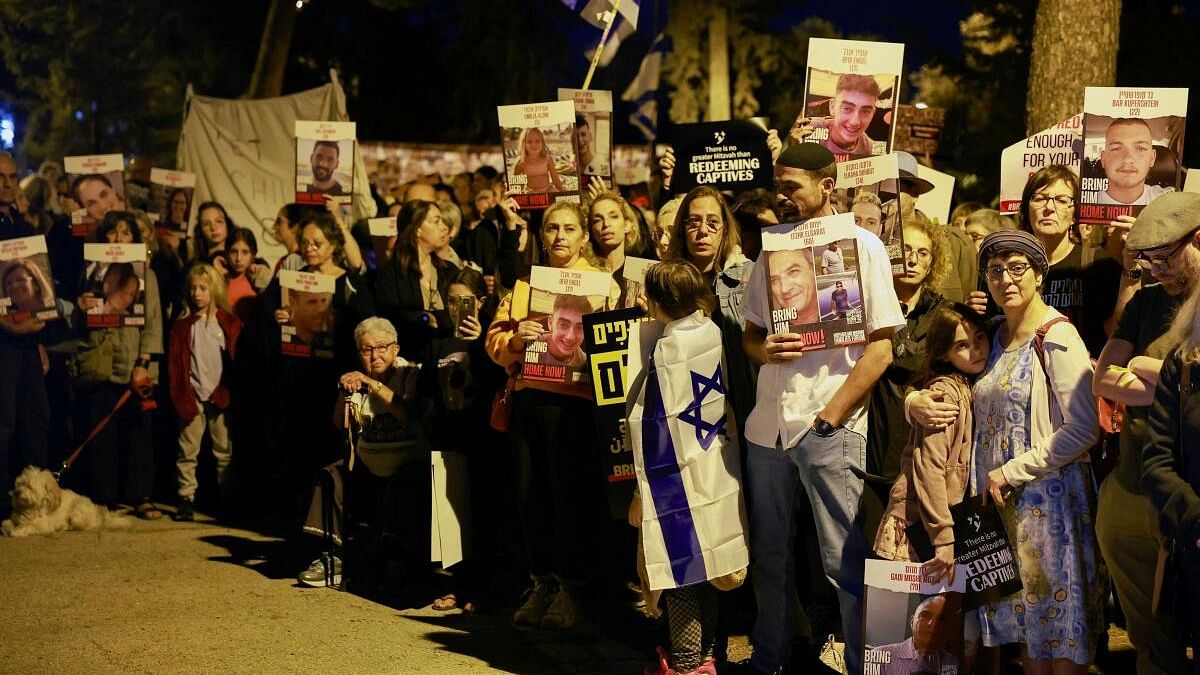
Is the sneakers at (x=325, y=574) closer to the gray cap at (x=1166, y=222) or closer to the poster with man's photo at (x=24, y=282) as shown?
the poster with man's photo at (x=24, y=282)

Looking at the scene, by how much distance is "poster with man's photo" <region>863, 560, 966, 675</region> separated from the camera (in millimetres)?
5941

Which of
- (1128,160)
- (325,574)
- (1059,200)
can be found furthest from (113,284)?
(1128,160)

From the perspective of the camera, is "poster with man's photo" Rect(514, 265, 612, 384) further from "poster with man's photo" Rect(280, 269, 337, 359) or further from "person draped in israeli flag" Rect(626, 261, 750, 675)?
"poster with man's photo" Rect(280, 269, 337, 359)

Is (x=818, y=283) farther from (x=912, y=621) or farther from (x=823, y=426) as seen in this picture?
(x=912, y=621)

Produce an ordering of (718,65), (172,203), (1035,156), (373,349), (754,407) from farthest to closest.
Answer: (718,65)
(172,203)
(373,349)
(1035,156)
(754,407)

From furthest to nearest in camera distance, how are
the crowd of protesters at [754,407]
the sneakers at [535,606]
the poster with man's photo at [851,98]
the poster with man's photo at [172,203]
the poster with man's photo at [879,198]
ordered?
the poster with man's photo at [172,203]
the sneakers at [535,606]
the poster with man's photo at [851,98]
the poster with man's photo at [879,198]
the crowd of protesters at [754,407]

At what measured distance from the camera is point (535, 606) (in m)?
8.10

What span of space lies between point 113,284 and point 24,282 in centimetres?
60

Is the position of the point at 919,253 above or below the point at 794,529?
above

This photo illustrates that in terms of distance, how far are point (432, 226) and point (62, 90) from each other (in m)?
34.7

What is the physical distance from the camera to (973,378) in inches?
240

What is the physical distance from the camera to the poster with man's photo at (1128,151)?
6.80 meters

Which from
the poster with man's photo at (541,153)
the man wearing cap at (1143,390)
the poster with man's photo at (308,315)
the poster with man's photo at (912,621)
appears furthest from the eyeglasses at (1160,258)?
the poster with man's photo at (308,315)

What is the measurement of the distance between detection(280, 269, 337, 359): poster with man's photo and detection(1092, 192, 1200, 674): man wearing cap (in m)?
5.94
